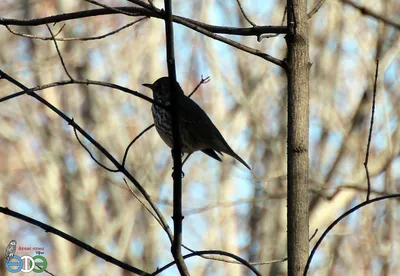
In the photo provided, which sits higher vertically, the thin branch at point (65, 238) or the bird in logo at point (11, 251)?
the bird in logo at point (11, 251)

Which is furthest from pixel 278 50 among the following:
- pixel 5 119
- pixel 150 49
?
pixel 5 119

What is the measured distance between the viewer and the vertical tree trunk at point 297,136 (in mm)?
2256

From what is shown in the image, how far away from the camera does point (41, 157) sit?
409 inches

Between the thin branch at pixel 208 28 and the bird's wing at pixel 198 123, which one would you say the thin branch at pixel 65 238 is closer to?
the thin branch at pixel 208 28

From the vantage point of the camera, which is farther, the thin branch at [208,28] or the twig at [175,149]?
the thin branch at [208,28]

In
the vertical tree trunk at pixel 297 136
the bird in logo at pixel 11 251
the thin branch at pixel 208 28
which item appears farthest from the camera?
the bird in logo at pixel 11 251

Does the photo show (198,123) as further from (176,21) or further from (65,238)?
(65,238)

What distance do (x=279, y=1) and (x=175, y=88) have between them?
7.38 meters

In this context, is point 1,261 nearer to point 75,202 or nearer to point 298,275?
point 75,202

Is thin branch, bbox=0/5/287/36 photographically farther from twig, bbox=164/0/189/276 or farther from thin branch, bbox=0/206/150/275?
thin branch, bbox=0/206/150/275

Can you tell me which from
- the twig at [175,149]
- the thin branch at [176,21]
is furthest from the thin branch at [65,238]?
the thin branch at [176,21]

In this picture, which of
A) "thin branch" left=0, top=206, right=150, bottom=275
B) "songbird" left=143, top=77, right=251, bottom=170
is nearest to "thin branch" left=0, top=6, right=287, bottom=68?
"thin branch" left=0, top=206, right=150, bottom=275

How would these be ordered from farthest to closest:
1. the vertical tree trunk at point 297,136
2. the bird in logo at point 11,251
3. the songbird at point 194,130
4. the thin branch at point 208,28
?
the bird in logo at point 11,251 → the songbird at point 194,130 → the thin branch at point 208,28 → the vertical tree trunk at point 297,136

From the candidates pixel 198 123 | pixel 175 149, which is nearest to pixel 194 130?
pixel 198 123
